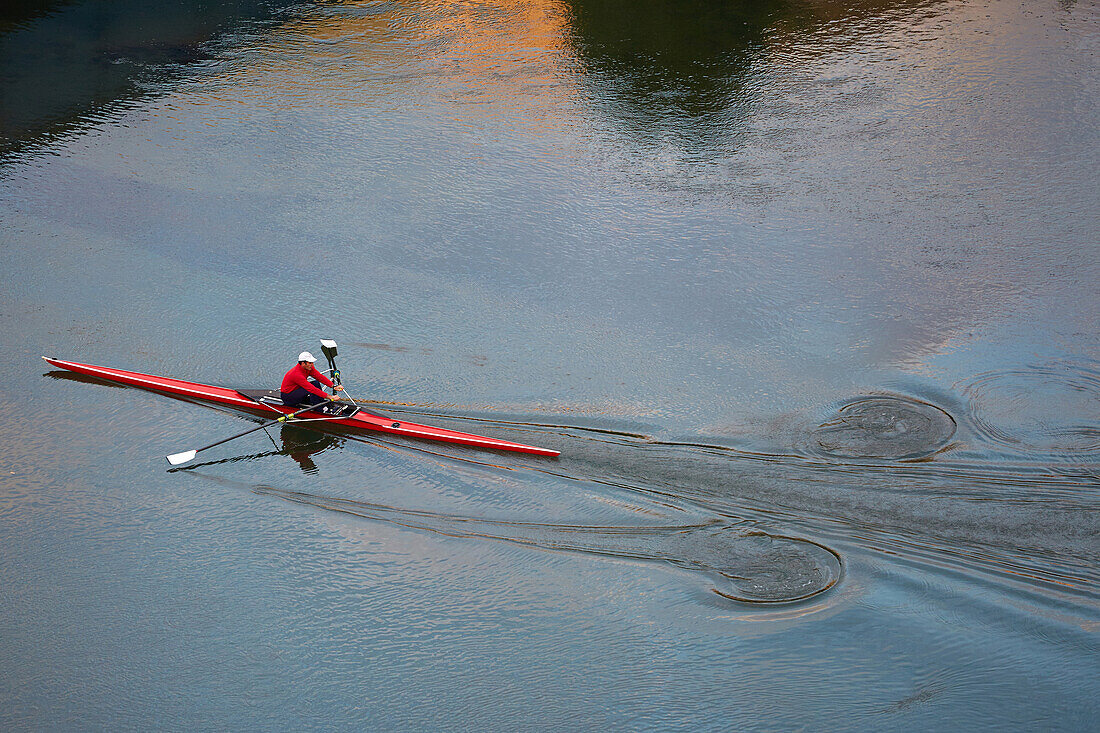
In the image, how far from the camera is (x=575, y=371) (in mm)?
8688

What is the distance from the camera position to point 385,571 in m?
6.88

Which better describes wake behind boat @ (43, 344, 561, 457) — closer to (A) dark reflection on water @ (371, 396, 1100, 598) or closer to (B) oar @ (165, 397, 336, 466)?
(B) oar @ (165, 397, 336, 466)

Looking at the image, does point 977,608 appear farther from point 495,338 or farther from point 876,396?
point 495,338

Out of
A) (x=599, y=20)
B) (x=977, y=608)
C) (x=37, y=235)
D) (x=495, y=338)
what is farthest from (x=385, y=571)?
(x=599, y=20)

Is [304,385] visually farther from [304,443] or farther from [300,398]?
[304,443]

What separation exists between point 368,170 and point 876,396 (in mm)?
7666

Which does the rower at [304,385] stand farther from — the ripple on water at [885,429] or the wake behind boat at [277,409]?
the ripple on water at [885,429]

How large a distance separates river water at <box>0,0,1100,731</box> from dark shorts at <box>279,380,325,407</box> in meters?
0.38

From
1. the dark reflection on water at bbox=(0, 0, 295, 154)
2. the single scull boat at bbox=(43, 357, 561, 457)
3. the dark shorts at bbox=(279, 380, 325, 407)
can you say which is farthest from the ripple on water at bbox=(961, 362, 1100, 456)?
the dark reflection on water at bbox=(0, 0, 295, 154)

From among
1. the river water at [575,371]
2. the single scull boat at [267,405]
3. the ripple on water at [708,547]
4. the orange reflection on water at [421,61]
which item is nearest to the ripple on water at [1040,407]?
the river water at [575,371]

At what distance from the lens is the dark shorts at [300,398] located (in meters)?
8.41

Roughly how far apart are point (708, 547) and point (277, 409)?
14.7 feet

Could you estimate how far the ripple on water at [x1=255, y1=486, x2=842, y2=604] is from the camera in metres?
6.34

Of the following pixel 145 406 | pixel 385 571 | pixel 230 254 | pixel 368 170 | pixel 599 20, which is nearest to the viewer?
pixel 385 571
